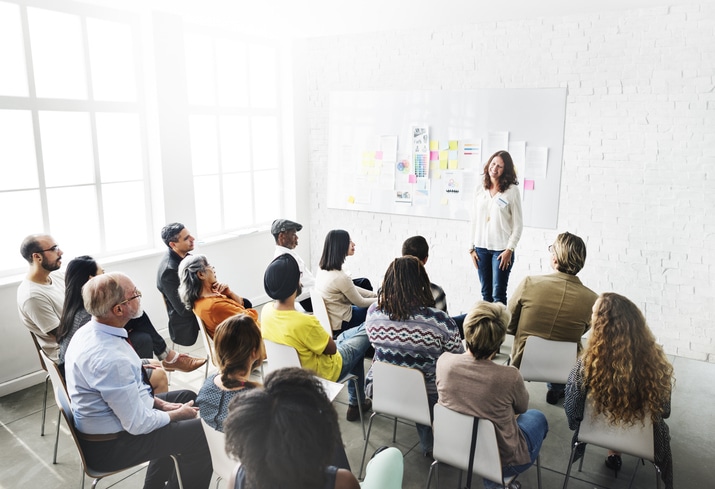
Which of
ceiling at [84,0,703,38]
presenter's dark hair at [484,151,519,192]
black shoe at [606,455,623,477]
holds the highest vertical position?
ceiling at [84,0,703,38]

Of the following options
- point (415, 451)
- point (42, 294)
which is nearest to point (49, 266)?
point (42, 294)

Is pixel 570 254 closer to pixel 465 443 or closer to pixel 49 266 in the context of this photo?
pixel 465 443

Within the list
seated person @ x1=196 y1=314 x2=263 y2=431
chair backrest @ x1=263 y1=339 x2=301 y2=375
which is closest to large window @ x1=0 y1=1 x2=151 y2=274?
chair backrest @ x1=263 y1=339 x2=301 y2=375

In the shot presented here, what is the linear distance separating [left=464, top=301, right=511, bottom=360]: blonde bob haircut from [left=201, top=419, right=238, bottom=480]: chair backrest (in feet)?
3.62

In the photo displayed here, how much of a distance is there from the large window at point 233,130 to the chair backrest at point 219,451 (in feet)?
12.6

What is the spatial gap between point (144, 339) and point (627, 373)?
9.13ft

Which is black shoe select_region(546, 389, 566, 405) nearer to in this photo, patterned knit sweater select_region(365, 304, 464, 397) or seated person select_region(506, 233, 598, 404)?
seated person select_region(506, 233, 598, 404)

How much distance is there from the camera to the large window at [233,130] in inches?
229

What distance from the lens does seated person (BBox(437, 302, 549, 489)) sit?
7.85ft

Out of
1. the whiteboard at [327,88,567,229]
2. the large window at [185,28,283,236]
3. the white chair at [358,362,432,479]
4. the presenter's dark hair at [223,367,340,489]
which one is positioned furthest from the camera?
the large window at [185,28,283,236]

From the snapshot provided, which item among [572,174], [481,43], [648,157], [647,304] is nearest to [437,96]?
[481,43]

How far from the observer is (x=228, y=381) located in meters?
2.34

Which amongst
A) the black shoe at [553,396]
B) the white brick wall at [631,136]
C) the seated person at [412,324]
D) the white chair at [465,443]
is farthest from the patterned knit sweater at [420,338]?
the white brick wall at [631,136]

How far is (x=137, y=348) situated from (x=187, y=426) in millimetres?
1080
